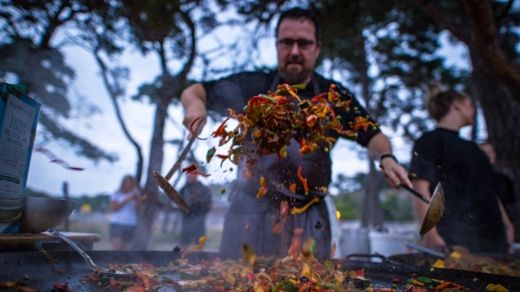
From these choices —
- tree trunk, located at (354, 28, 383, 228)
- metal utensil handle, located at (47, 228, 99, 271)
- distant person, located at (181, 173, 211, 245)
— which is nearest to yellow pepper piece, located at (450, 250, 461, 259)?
distant person, located at (181, 173, 211, 245)

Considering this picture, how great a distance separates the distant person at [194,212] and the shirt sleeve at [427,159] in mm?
1730

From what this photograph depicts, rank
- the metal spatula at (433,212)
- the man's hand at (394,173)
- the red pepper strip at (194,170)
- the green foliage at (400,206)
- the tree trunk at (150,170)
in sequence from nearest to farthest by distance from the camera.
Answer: the metal spatula at (433,212) → the red pepper strip at (194,170) → the man's hand at (394,173) → the tree trunk at (150,170) → the green foliage at (400,206)

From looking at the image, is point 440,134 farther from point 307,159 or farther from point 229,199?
point 229,199

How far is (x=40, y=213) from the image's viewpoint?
184 centimetres

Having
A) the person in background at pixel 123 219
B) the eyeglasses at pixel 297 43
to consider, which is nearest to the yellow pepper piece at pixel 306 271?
the eyeglasses at pixel 297 43

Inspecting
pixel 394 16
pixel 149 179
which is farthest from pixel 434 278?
pixel 394 16

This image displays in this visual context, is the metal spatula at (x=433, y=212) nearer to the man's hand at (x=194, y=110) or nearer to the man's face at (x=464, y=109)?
the man's hand at (x=194, y=110)

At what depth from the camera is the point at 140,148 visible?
4.23 metres

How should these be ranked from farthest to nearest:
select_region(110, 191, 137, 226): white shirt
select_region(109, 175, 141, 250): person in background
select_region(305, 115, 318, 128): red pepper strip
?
select_region(110, 191, 137, 226): white shirt < select_region(109, 175, 141, 250): person in background < select_region(305, 115, 318, 128): red pepper strip

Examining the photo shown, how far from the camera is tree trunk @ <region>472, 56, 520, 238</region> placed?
5.64m

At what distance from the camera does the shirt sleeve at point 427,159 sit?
2.86 metres

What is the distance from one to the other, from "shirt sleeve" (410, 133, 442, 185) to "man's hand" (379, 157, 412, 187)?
56 cm

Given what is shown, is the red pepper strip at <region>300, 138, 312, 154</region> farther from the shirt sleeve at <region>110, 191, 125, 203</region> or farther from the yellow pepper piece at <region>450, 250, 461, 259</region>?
the shirt sleeve at <region>110, 191, 125, 203</region>

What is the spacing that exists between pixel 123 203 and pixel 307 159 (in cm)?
451
